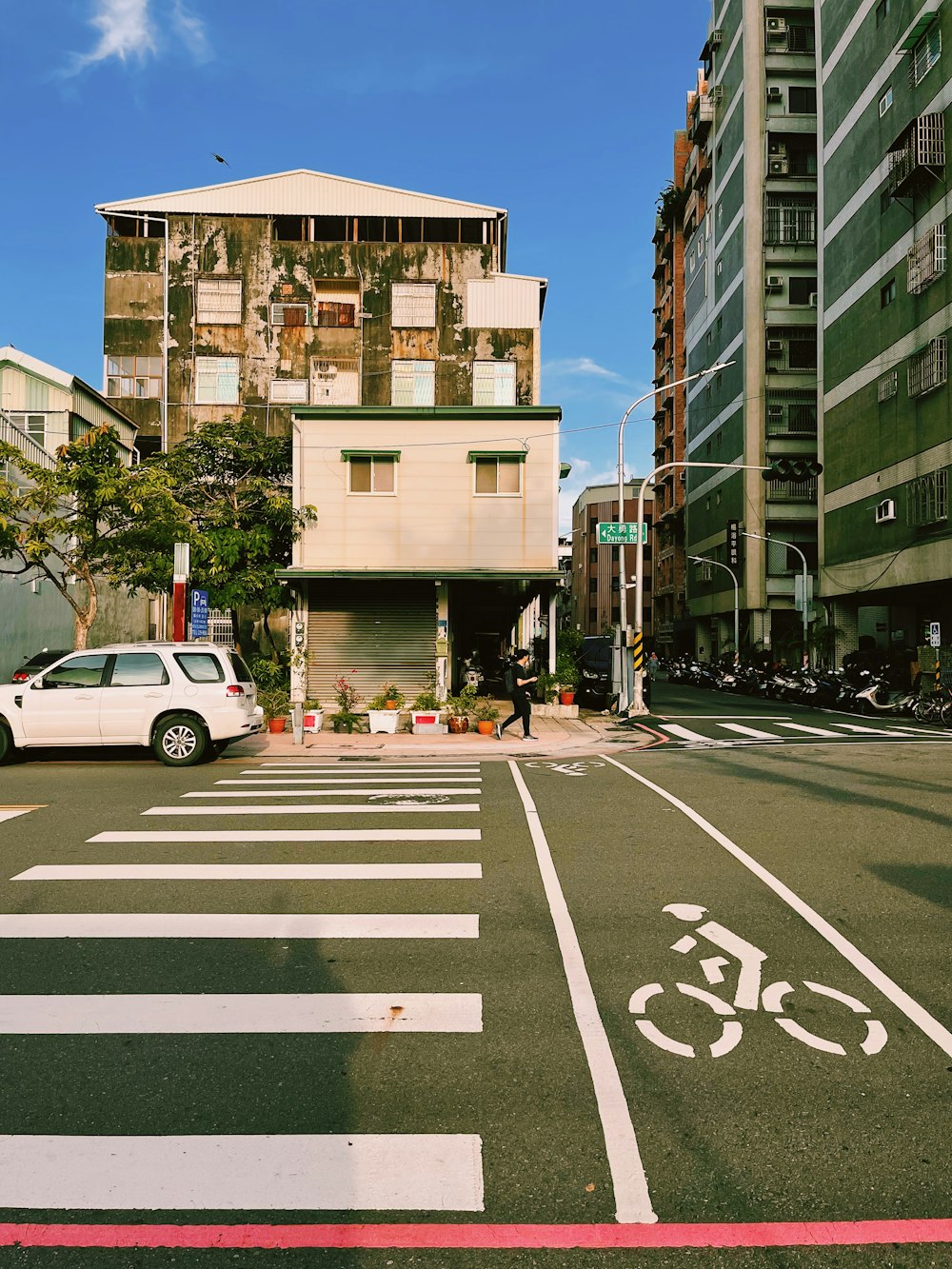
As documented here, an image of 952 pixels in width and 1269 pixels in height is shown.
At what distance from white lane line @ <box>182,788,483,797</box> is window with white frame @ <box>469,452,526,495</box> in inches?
510

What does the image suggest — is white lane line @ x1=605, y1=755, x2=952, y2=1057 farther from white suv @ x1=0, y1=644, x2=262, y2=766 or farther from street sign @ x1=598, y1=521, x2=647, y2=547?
street sign @ x1=598, y1=521, x2=647, y2=547

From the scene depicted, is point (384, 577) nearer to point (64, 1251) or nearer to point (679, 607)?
point (64, 1251)

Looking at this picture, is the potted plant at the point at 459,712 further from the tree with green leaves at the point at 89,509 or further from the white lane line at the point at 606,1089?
the white lane line at the point at 606,1089

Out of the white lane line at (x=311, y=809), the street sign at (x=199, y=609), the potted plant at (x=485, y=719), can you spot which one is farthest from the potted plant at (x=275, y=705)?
the white lane line at (x=311, y=809)

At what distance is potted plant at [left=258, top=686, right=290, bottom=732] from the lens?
66.1 ft

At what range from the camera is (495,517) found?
23.2 meters

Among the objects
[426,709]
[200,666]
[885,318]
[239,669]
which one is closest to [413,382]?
[885,318]

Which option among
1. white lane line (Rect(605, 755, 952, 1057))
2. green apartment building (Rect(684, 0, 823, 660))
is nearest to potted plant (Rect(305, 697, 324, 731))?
white lane line (Rect(605, 755, 952, 1057))

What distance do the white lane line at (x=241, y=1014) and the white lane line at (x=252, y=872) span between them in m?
→ 2.33

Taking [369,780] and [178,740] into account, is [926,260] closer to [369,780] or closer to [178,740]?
[369,780]

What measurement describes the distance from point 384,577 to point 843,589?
24740mm

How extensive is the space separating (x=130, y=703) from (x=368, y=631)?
31.9ft

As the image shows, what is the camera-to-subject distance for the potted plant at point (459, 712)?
20.2 m

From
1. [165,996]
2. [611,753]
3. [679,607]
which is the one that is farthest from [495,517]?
[679,607]
